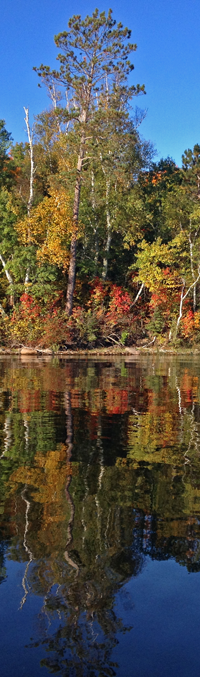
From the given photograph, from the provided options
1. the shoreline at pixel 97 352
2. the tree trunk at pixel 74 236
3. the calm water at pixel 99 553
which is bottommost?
the calm water at pixel 99 553

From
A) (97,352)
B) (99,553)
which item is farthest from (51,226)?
(99,553)

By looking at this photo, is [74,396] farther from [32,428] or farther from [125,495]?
[125,495]

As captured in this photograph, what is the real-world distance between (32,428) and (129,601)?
5.34 m

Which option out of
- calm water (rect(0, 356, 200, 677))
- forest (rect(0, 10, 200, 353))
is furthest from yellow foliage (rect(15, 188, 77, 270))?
calm water (rect(0, 356, 200, 677))

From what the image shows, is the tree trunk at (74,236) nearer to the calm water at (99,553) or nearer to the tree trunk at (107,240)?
the tree trunk at (107,240)

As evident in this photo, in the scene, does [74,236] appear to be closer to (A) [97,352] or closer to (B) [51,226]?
(B) [51,226]

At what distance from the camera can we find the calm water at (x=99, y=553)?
2504 millimetres

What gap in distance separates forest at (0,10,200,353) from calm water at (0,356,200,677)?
76.8 ft

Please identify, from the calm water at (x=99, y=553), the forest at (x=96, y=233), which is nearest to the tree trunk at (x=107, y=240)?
the forest at (x=96, y=233)

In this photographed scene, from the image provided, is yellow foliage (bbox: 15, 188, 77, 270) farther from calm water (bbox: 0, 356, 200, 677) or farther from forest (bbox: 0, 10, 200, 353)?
calm water (bbox: 0, 356, 200, 677)

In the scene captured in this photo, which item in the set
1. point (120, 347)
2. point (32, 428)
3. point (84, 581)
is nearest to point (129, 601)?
point (84, 581)

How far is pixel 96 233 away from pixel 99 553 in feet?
112

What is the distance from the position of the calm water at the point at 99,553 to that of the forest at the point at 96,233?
23414 millimetres

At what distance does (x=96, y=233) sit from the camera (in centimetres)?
3681
